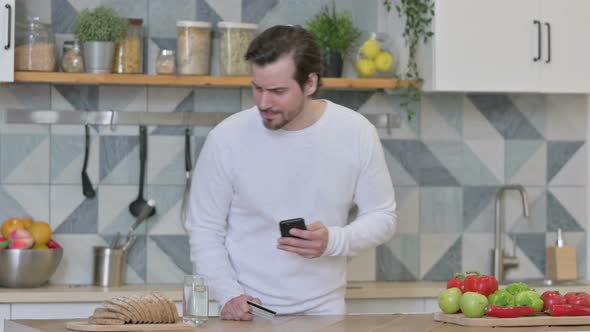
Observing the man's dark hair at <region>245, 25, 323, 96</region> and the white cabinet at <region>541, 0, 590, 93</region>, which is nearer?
the man's dark hair at <region>245, 25, 323, 96</region>

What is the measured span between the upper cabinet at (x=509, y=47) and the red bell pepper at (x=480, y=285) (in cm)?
142

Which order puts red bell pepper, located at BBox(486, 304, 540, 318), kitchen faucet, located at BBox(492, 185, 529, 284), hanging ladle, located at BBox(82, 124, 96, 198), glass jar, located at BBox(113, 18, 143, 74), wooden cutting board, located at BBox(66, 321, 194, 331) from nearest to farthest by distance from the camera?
wooden cutting board, located at BBox(66, 321, 194, 331) < red bell pepper, located at BBox(486, 304, 540, 318) < glass jar, located at BBox(113, 18, 143, 74) < hanging ladle, located at BBox(82, 124, 96, 198) < kitchen faucet, located at BBox(492, 185, 529, 284)

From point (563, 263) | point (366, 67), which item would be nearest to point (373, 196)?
point (366, 67)

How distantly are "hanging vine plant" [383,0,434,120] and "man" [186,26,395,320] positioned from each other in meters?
1.16

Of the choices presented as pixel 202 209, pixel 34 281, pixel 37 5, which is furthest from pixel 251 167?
pixel 37 5

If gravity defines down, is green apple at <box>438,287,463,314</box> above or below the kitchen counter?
above

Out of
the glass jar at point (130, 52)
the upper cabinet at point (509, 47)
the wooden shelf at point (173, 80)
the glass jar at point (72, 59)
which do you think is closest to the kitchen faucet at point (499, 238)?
the upper cabinet at point (509, 47)

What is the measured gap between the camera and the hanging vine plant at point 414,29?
3979mm

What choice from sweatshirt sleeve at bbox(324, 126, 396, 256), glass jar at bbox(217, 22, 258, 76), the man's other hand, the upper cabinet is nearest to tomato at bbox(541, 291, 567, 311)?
sweatshirt sleeve at bbox(324, 126, 396, 256)

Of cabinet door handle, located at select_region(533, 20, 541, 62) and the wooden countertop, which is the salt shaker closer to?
the wooden countertop

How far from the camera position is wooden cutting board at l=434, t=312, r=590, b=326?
99.0 inches

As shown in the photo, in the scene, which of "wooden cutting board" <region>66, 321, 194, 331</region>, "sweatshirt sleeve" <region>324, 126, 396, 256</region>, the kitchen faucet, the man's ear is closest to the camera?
"wooden cutting board" <region>66, 321, 194, 331</region>

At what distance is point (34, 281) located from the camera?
3.72 meters

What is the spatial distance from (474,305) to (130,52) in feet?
6.24
